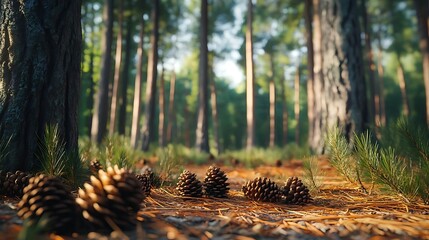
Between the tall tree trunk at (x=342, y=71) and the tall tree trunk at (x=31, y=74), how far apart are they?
4.44 metres

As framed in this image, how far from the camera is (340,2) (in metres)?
5.88

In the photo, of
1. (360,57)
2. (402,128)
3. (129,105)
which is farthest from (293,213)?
(129,105)

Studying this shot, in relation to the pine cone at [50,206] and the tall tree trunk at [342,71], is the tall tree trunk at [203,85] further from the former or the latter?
the pine cone at [50,206]

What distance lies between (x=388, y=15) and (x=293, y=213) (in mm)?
21943

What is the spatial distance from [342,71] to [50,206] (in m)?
5.44

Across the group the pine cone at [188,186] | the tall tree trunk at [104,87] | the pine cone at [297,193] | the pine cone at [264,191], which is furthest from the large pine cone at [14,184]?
the tall tree trunk at [104,87]

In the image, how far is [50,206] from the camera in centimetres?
150

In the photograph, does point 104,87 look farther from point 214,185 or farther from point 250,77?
point 214,185

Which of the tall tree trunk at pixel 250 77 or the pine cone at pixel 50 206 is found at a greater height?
the tall tree trunk at pixel 250 77

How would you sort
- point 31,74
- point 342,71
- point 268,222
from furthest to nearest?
point 342,71, point 31,74, point 268,222

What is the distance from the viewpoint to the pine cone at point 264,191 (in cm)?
262

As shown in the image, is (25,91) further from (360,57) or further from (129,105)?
(129,105)

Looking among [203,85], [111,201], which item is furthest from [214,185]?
[203,85]

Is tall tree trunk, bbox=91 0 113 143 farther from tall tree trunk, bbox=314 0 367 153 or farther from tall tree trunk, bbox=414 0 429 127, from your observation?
tall tree trunk, bbox=414 0 429 127
